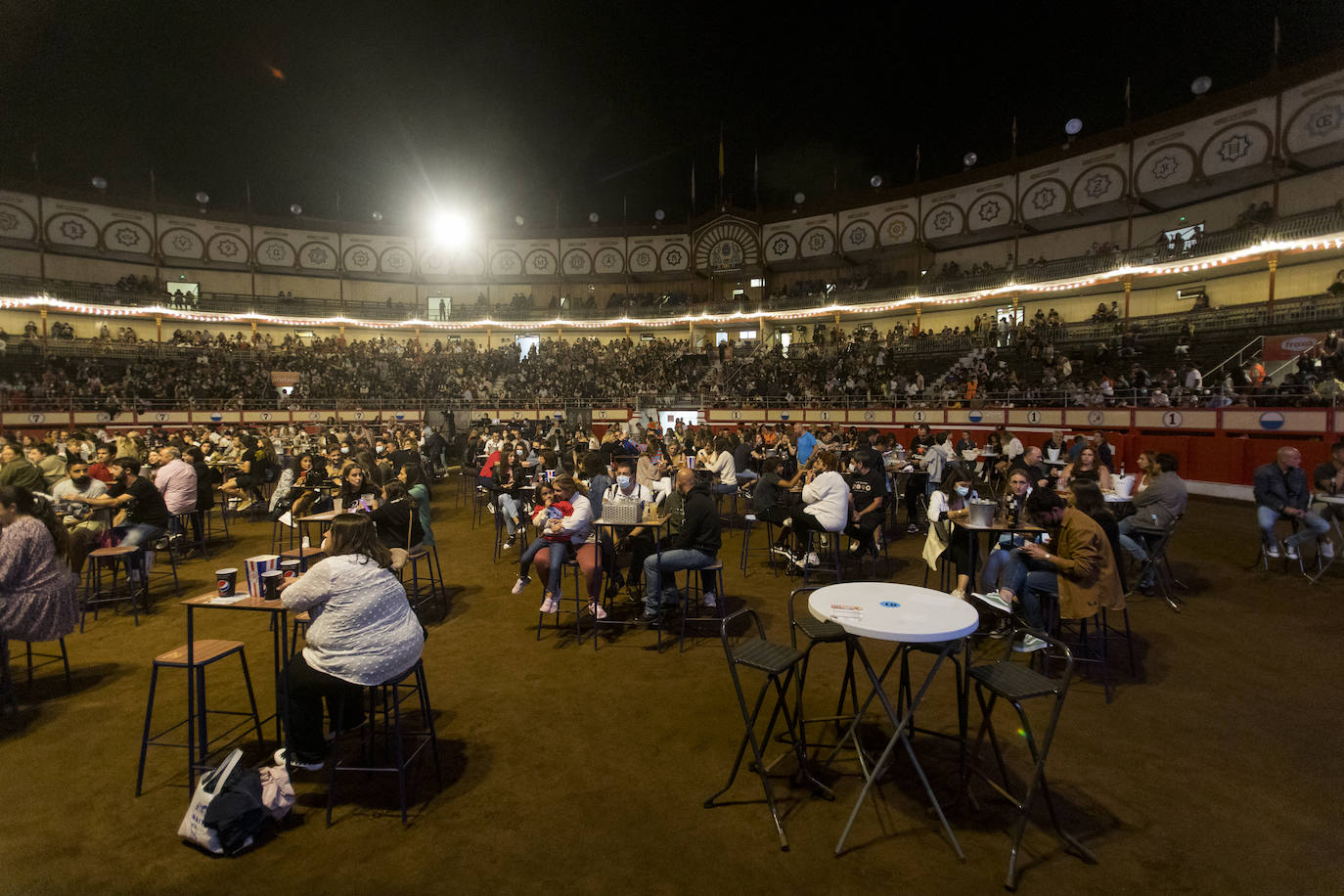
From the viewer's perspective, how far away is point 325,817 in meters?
3.64

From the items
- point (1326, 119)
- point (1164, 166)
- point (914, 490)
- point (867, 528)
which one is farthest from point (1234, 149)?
point (867, 528)

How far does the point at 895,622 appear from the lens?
338 centimetres

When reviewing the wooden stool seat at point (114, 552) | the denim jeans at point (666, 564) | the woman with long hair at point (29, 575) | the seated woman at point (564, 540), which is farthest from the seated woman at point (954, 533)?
the wooden stool seat at point (114, 552)

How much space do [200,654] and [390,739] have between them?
135 centimetres

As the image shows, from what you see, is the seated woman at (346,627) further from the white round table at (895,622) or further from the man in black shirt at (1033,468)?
the man in black shirt at (1033,468)

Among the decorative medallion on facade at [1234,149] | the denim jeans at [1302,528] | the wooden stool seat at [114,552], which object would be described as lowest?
the denim jeans at [1302,528]

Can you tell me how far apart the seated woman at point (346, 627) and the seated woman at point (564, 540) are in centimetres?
262

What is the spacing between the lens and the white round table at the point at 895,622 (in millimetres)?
3217

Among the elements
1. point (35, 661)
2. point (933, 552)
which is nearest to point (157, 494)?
point (35, 661)

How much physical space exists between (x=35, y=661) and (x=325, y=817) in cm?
445

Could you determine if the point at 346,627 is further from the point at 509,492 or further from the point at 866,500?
the point at 866,500

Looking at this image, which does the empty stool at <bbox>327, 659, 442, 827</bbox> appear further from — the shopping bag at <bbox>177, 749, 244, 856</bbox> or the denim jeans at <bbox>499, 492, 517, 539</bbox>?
the denim jeans at <bbox>499, 492, 517, 539</bbox>

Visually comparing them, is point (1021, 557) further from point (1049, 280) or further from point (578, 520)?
point (1049, 280)

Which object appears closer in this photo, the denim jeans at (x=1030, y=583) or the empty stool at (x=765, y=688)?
the empty stool at (x=765, y=688)
